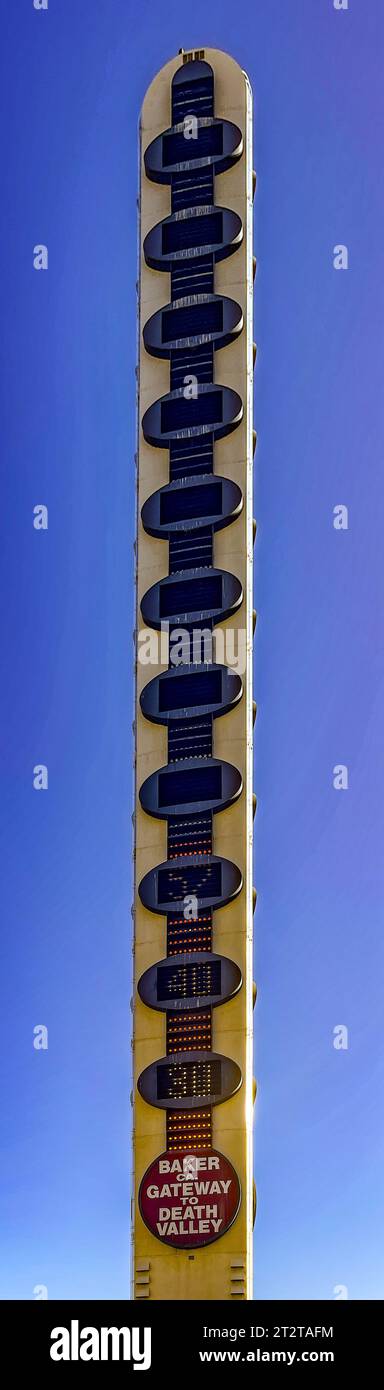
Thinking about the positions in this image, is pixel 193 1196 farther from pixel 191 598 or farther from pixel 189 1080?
pixel 191 598

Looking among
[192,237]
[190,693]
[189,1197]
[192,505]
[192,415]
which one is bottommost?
[189,1197]

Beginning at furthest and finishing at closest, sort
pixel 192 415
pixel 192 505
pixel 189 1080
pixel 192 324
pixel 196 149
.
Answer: pixel 196 149 < pixel 192 324 < pixel 192 415 < pixel 192 505 < pixel 189 1080

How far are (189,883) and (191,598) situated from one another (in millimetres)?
15375

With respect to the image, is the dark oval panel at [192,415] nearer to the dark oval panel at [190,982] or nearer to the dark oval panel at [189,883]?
the dark oval panel at [189,883]

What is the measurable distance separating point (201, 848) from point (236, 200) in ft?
120

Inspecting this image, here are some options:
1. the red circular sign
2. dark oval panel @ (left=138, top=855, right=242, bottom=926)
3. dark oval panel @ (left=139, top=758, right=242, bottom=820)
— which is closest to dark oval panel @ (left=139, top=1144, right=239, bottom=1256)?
the red circular sign

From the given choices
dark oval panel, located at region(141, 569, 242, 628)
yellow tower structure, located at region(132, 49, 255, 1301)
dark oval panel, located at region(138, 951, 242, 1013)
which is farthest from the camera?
dark oval panel, located at region(141, 569, 242, 628)

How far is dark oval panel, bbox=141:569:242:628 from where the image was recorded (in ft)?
385

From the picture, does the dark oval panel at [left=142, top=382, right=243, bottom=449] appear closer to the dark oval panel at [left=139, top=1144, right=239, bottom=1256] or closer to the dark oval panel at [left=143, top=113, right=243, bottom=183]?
the dark oval panel at [left=143, top=113, right=243, bottom=183]

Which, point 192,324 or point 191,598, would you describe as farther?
point 192,324

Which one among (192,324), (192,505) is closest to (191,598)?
(192,505)

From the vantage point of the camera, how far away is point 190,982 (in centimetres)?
11250

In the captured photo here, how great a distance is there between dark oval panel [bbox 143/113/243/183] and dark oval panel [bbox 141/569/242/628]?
23720 millimetres
